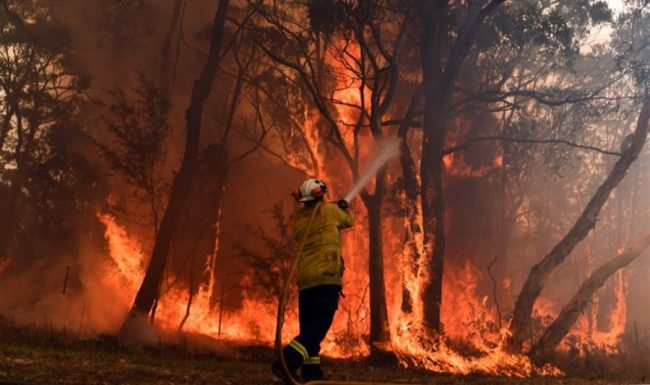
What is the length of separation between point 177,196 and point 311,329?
11.5m

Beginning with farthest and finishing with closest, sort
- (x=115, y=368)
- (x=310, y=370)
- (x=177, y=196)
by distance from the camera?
(x=177, y=196), (x=115, y=368), (x=310, y=370)

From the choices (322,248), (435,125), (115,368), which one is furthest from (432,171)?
(115,368)

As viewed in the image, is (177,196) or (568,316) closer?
(568,316)

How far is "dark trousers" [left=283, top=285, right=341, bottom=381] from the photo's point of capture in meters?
6.28

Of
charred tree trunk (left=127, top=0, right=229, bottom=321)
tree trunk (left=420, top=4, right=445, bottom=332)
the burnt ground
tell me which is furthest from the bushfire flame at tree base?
charred tree trunk (left=127, top=0, right=229, bottom=321)

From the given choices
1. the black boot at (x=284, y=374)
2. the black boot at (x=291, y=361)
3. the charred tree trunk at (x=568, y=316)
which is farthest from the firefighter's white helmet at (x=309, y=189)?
the charred tree trunk at (x=568, y=316)

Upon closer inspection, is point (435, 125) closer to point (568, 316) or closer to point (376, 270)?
point (376, 270)

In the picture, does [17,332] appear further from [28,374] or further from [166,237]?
[28,374]

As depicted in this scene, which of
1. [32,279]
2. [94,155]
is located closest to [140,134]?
[94,155]

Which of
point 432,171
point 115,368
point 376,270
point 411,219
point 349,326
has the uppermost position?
point 432,171

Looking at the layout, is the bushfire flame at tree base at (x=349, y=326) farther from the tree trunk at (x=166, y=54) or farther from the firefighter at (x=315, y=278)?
the firefighter at (x=315, y=278)

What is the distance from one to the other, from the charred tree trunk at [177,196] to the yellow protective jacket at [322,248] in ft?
34.7

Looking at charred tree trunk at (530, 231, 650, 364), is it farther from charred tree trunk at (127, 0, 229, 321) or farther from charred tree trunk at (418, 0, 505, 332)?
charred tree trunk at (127, 0, 229, 321)

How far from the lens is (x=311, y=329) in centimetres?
644
